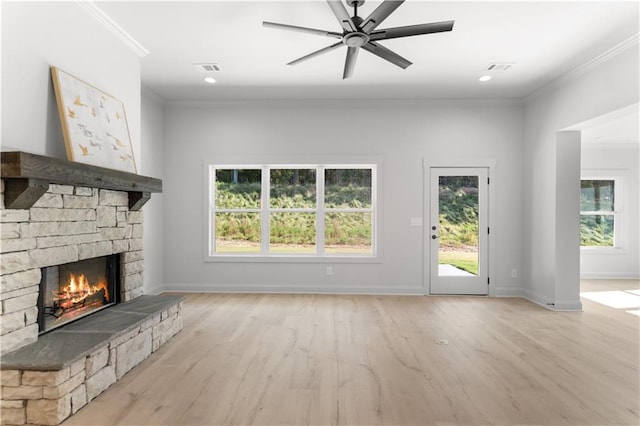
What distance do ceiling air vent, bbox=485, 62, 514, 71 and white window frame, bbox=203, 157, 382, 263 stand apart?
192 centimetres

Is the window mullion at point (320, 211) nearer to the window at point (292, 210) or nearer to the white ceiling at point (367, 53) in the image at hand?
the window at point (292, 210)

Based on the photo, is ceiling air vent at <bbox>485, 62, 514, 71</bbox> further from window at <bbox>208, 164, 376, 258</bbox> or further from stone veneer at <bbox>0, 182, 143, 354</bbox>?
stone veneer at <bbox>0, 182, 143, 354</bbox>

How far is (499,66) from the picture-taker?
4184mm

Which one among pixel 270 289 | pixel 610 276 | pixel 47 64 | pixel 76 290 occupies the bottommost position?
pixel 610 276

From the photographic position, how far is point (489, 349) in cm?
330

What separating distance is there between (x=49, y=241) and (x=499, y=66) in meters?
4.75

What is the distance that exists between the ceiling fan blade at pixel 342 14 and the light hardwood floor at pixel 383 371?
2626 millimetres

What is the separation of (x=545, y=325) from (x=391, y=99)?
362 cm

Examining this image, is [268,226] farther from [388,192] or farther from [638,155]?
[638,155]

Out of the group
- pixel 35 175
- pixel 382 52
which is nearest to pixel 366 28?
pixel 382 52

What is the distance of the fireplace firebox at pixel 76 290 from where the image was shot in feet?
8.44

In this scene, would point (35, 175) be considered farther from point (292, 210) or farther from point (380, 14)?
point (292, 210)

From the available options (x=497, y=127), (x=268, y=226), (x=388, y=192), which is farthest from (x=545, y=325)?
(x=268, y=226)

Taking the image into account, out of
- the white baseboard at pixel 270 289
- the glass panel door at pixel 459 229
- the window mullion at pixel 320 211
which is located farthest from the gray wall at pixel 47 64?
the glass panel door at pixel 459 229
